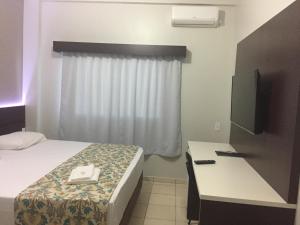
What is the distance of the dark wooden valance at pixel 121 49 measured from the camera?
3.62 metres

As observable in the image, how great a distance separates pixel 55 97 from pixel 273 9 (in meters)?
3.20

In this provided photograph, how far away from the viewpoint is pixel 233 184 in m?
1.93

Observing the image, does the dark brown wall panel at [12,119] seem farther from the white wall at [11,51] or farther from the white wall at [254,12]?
the white wall at [254,12]

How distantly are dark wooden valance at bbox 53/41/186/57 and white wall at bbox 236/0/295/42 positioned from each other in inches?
31.9

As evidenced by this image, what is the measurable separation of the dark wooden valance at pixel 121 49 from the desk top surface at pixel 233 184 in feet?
5.24

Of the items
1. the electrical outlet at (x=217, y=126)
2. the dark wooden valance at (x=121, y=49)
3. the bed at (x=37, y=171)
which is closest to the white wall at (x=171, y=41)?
the electrical outlet at (x=217, y=126)

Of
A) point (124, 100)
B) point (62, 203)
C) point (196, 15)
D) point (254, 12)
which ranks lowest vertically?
point (62, 203)

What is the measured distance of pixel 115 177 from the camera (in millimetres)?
2377

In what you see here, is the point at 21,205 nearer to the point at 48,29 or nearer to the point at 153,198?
the point at 153,198

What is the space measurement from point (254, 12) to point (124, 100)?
81.3 inches

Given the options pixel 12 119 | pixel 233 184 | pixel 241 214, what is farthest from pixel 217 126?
pixel 12 119

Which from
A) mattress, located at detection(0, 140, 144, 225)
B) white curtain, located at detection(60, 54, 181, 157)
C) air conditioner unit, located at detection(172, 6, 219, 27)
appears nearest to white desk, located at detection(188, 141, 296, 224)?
mattress, located at detection(0, 140, 144, 225)

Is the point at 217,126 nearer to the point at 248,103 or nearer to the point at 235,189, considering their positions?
the point at 248,103

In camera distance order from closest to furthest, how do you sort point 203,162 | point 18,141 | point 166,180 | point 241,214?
point 241,214 < point 203,162 < point 18,141 < point 166,180
